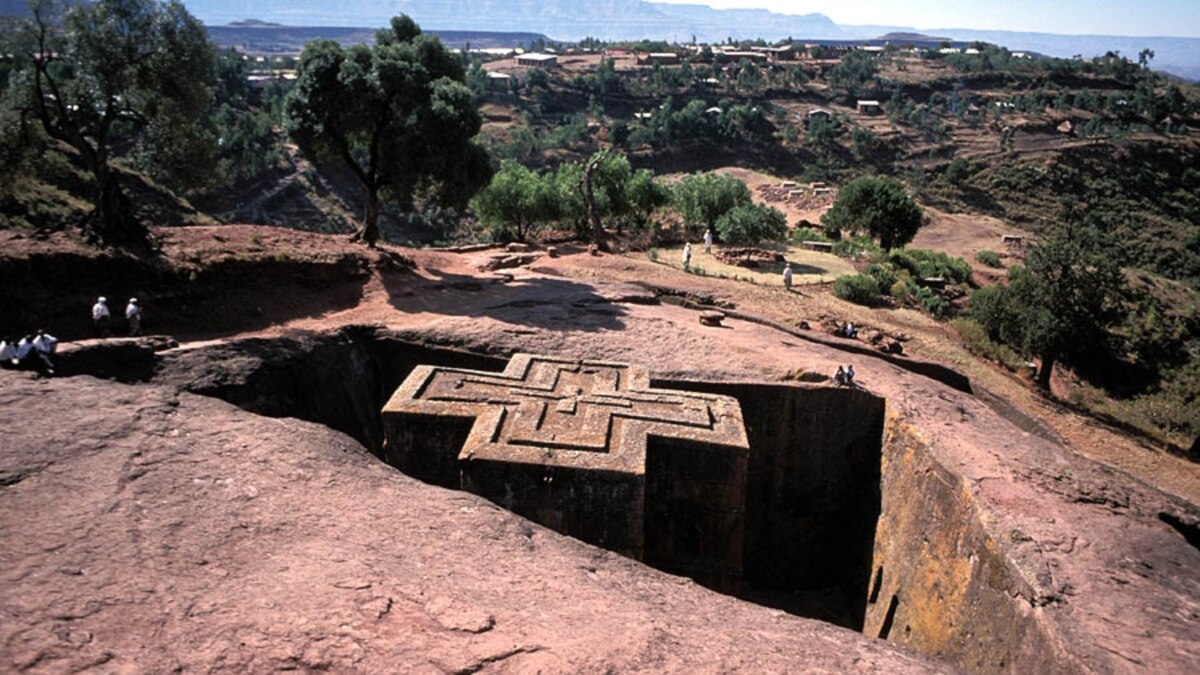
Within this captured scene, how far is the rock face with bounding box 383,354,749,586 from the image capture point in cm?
884

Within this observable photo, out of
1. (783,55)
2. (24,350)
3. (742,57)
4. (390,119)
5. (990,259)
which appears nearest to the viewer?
(24,350)

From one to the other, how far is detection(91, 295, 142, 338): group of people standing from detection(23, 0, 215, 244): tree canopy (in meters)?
2.42

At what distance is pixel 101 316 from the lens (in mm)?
13281

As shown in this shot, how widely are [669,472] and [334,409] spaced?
20.2 ft

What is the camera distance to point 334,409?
12.6 meters

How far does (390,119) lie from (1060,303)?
18659 mm

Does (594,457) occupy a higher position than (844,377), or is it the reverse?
(594,457)

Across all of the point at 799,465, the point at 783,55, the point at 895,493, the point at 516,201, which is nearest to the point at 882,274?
the point at 516,201

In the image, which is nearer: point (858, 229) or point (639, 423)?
point (639, 423)

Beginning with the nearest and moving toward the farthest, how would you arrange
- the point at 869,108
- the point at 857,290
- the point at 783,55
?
the point at 857,290 → the point at 869,108 → the point at 783,55

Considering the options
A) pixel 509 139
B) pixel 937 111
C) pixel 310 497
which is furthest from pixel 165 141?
pixel 937 111

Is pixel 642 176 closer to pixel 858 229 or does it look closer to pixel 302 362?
pixel 858 229

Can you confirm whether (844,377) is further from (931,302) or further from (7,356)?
(931,302)

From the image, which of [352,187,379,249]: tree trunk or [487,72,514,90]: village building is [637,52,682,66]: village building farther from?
[352,187,379,249]: tree trunk
